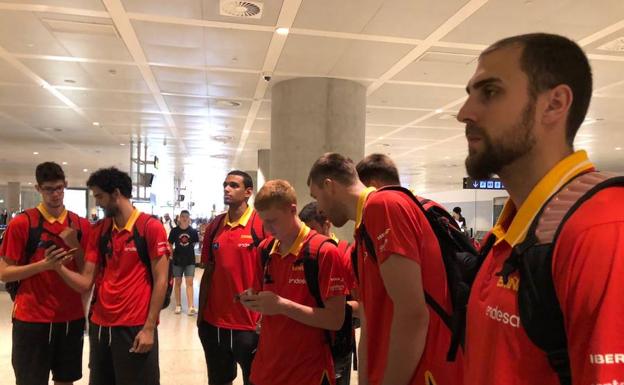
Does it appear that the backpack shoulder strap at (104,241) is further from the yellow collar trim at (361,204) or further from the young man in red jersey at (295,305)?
the yellow collar trim at (361,204)

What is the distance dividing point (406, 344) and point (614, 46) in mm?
5348

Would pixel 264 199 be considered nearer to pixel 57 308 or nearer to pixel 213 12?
pixel 57 308

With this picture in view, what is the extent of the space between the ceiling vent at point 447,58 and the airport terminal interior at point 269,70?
2 centimetres

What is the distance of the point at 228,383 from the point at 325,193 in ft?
→ 6.46

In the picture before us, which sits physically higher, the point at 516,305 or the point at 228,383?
the point at 516,305

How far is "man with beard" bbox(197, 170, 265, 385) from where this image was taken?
3393mm

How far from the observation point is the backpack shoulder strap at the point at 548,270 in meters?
0.82

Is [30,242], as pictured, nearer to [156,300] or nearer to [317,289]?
[156,300]

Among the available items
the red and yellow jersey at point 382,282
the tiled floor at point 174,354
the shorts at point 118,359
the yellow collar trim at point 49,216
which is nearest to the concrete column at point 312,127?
the tiled floor at point 174,354

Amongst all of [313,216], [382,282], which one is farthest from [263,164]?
[382,282]

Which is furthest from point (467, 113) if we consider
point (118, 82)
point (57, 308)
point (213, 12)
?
point (118, 82)

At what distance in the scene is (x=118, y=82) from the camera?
7.39 m

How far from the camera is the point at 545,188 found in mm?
969

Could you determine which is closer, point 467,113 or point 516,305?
point 516,305
